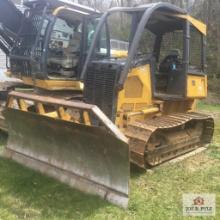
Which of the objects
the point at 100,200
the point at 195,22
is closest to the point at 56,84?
the point at 195,22

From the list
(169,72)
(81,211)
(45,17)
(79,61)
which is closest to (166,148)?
(169,72)

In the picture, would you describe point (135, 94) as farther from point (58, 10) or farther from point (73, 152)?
point (58, 10)

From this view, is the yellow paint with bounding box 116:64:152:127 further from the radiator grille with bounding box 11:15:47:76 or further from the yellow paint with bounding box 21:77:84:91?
the radiator grille with bounding box 11:15:47:76

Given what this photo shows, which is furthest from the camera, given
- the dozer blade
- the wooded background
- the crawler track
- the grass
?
the wooded background

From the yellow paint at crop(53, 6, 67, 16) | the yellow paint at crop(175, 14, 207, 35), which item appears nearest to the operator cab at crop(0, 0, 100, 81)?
the yellow paint at crop(53, 6, 67, 16)

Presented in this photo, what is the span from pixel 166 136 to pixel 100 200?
1.88 meters

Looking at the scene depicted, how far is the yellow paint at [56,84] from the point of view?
6727mm

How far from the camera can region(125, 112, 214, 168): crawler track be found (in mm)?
5031

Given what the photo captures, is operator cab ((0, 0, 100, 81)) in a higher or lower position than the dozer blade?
higher

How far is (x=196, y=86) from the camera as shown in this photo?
6355 mm

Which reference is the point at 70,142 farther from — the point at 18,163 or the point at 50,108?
the point at 50,108

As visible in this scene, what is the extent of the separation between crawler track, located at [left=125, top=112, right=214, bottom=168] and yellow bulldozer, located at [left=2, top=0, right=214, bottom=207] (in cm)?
1

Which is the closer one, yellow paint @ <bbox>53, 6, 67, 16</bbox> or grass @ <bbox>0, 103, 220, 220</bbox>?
grass @ <bbox>0, 103, 220, 220</bbox>

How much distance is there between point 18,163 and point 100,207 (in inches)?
67.9
